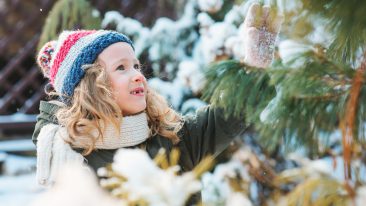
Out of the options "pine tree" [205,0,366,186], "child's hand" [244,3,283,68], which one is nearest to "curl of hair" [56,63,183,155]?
"child's hand" [244,3,283,68]

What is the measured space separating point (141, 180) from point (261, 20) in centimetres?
94

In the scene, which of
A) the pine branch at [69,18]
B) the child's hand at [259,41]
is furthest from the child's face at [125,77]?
the pine branch at [69,18]

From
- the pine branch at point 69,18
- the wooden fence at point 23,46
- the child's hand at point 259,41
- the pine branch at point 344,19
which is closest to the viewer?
the pine branch at point 344,19

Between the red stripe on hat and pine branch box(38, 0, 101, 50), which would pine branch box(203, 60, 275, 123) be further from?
pine branch box(38, 0, 101, 50)

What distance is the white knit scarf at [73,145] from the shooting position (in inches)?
79.8

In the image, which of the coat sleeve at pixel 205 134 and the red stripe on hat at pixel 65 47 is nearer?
the coat sleeve at pixel 205 134

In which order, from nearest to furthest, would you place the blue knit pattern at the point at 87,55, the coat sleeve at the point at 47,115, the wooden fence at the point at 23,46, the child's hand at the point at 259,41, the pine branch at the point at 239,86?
1. the pine branch at the point at 239,86
2. the child's hand at the point at 259,41
3. the blue knit pattern at the point at 87,55
4. the coat sleeve at the point at 47,115
5. the wooden fence at the point at 23,46

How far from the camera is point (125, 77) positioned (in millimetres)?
2062

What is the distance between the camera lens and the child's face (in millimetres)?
2057

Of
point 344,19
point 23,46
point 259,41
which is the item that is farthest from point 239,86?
point 23,46

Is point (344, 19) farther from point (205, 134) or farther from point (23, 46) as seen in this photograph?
point (23, 46)

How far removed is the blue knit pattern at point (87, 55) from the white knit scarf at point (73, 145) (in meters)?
0.22

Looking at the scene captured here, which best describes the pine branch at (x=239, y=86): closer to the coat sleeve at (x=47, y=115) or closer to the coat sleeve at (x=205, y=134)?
the coat sleeve at (x=205, y=134)

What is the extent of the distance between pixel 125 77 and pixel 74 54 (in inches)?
9.6
